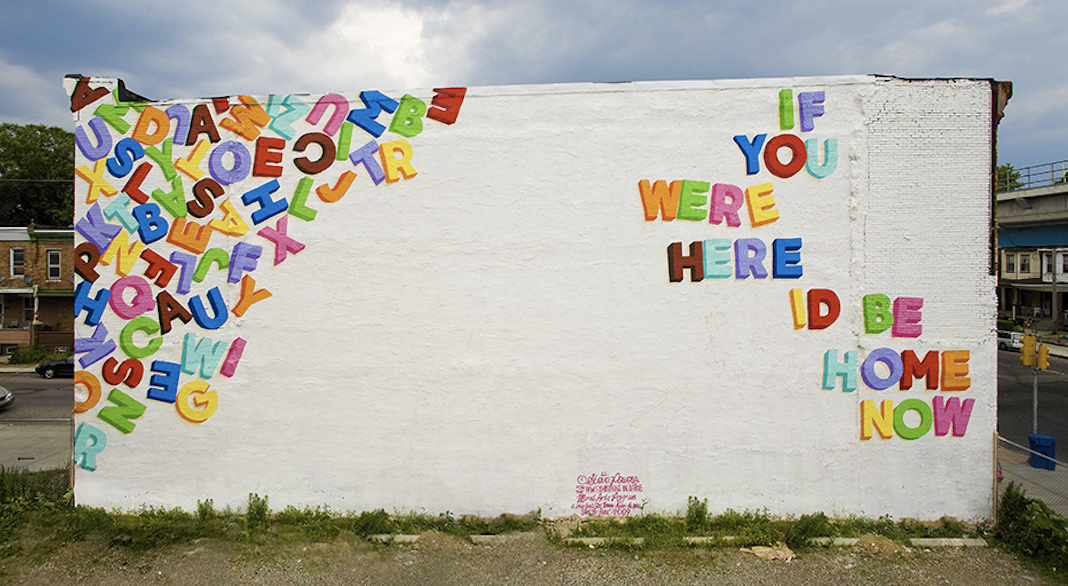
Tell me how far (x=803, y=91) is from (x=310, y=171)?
7213mm

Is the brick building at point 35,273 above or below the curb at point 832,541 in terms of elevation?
above

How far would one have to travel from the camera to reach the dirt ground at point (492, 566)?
6734mm

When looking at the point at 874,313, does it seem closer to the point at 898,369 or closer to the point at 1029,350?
the point at 898,369

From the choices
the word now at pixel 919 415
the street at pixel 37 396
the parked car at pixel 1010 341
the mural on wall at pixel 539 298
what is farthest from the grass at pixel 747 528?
the parked car at pixel 1010 341

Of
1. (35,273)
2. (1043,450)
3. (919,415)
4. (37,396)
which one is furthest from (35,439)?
(35,273)

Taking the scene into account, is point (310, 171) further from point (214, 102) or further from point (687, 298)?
point (687, 298)

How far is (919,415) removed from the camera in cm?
777

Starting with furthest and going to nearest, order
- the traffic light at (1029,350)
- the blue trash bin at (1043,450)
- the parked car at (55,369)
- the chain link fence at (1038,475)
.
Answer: the parked car at (55,369), the traffic light at (1029,350), the blue trash bin at (1043,450), the chain link fence at (1038,475)

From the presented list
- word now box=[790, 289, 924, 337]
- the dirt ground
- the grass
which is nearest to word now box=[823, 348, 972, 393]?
word now box=[790, 289, 924, 337]

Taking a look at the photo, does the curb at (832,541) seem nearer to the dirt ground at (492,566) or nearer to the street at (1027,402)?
the dirt ground at (492,566)

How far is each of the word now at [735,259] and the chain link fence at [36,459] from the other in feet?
31.0

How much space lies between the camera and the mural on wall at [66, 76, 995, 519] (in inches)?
306

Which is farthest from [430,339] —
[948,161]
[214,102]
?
[948,161]

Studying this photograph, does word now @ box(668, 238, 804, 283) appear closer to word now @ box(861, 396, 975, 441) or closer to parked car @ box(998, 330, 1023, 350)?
word now @ box(861, 396, 975, 441)
